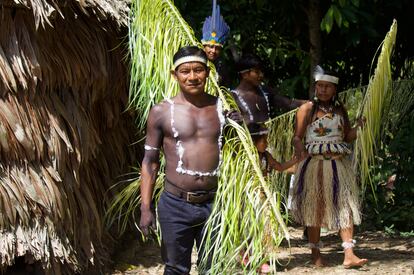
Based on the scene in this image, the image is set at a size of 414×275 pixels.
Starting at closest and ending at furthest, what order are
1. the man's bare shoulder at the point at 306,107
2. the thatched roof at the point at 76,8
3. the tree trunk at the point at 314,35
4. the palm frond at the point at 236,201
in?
the palm frond at the point at 236,201 < the thatched roof at the point at 76,8 < the man's bare shoulder at the point at 306,107 < the tree trunk at the point at 314,35

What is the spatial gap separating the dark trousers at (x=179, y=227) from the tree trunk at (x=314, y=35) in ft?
11.1

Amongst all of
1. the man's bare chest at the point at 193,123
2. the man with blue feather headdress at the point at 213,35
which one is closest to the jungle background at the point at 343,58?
the man with blue feather headdress at the point at 213,35

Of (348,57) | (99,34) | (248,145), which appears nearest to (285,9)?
(348,57)

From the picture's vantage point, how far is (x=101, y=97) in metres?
5.89

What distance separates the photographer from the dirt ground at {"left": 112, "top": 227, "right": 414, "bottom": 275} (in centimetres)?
594

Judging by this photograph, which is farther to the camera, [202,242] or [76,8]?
[76,8]

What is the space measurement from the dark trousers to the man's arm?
0.27 feet

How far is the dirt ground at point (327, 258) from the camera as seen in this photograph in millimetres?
5939

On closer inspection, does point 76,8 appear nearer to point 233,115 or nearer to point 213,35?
point 213,35

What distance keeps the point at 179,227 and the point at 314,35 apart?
3650mm

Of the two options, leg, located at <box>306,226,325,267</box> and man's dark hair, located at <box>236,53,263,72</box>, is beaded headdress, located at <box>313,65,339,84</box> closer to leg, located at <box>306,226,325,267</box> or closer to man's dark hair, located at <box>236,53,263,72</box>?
man's dark hair, located at <box>236,53,263,72</box>

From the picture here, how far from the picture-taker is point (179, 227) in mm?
4270

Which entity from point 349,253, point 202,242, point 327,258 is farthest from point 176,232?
point 327,258

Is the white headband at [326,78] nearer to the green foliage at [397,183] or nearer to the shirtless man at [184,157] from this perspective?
the shirtless man at [184,157]
